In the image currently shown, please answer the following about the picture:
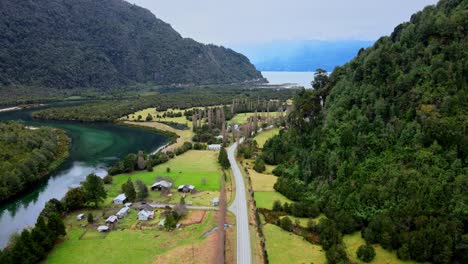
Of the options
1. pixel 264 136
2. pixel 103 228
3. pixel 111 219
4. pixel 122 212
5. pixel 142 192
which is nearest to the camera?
pixel 103 228

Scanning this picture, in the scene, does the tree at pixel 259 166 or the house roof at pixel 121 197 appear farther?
the tree at pixel 259 166

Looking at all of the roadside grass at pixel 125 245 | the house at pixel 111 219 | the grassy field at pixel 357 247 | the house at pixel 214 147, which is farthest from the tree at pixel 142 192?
the house at pixel 214 147

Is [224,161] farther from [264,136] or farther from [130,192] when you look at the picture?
[264,136]

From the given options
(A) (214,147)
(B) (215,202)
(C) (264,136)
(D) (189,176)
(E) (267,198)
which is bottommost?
(B) (215,202)

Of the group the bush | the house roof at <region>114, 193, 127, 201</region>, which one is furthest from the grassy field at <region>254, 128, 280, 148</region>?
the bush

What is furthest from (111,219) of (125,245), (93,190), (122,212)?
(93,190)

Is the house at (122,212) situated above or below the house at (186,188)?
below

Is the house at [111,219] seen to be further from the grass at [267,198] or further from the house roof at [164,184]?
the grass at [267,198]
